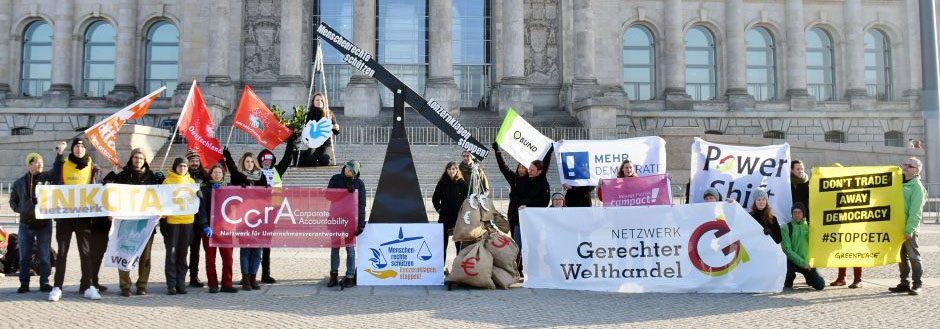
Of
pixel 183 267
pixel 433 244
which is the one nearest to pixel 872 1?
pixel 433 244

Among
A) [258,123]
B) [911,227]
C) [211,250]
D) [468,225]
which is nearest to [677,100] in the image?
[258,123]

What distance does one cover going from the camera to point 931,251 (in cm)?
1394

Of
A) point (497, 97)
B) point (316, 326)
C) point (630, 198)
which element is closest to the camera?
point (316, 326)

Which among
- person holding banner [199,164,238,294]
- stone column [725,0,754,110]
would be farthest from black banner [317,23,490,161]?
stone column [725,0,754,110]

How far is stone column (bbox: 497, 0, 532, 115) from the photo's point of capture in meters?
32.9

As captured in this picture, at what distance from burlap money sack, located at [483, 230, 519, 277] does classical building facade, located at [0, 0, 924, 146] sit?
73.4 ft

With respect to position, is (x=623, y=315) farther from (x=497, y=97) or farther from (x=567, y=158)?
(x=497, y=97)

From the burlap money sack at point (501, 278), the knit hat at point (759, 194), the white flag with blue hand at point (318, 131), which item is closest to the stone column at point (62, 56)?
the white flag with blue hand at point (318, 131)

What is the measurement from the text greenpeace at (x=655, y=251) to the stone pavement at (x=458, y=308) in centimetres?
29

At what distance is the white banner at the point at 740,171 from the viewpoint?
10711mm

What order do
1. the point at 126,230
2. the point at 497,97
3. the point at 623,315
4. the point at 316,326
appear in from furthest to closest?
1. the point at 497,97
2. the point at 126,230
3. the point at 623,315
4. the point at 316,326

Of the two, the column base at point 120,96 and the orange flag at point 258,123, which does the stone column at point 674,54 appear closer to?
the column base at point 120,96

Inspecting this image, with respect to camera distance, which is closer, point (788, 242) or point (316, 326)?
point (316, 326)

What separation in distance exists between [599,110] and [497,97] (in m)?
5.30
